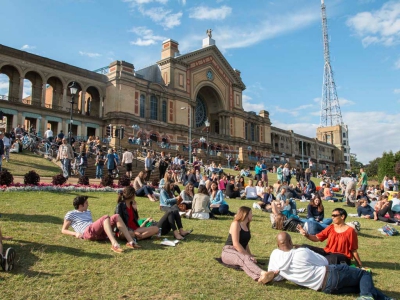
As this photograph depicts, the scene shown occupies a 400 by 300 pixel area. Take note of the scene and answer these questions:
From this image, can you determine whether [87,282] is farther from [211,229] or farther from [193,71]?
[193,71]

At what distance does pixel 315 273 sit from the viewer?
544cm

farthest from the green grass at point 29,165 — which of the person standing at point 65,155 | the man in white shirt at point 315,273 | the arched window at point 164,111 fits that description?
the arched window at point 164,111

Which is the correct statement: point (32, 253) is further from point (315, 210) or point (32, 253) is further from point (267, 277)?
point (315, 210)

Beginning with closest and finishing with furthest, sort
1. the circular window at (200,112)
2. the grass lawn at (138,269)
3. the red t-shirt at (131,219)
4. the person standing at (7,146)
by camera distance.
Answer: the grass lawn at (138,269), the red t-shirt at (131,219), the person standing at (7,146), the circular window at (200,112)

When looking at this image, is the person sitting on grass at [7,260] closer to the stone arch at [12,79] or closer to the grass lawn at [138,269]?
the grass lawn at [138,269]

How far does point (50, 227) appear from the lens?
7.92 meters

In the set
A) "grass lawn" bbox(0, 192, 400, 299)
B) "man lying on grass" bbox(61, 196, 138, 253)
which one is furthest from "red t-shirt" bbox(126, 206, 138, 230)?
"man lying on grass" bbox(61, 196, 138, 253)

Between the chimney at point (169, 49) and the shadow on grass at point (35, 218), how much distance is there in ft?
131

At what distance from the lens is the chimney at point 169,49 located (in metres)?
46.8

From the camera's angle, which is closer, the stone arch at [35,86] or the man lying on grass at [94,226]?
the man lying on grass at [94,226]

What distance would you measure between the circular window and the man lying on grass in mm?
46136

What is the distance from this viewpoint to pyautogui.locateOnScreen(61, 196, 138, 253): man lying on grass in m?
6.68

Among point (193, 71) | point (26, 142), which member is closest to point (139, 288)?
point (26, 142)

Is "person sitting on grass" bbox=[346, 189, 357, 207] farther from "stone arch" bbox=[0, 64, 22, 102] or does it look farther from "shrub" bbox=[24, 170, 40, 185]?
"stone arch" bbox=[0, 64, 22, 102]
